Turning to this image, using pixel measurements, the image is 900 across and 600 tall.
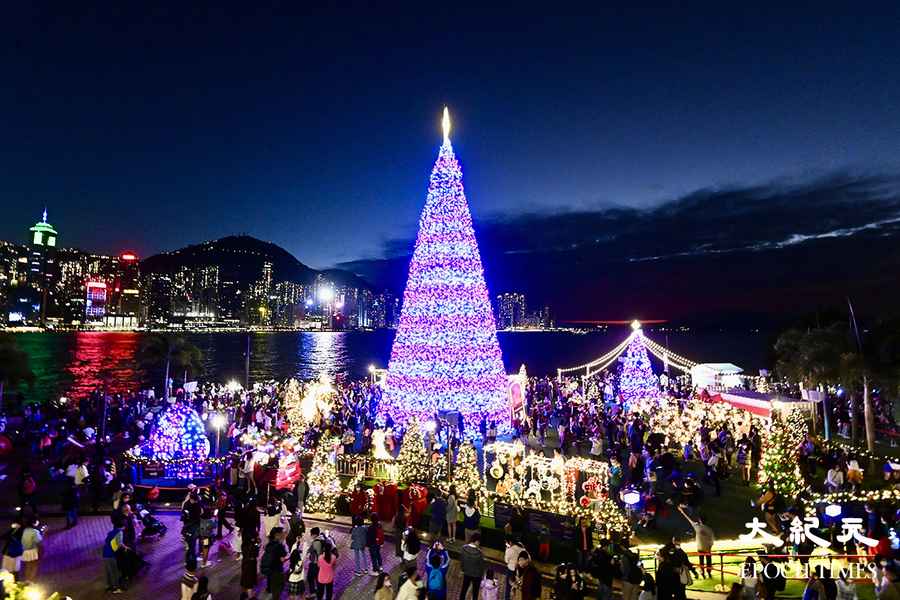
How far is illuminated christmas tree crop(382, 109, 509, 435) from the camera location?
19016mm

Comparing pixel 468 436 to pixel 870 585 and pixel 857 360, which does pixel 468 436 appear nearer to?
pixel 870 585

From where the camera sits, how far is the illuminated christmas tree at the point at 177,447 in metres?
14.0

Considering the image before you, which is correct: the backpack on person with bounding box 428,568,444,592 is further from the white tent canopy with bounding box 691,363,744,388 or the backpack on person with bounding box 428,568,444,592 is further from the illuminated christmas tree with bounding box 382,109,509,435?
the white tent canopy with bounding box 691,363,744,388

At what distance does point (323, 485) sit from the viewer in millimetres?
12875

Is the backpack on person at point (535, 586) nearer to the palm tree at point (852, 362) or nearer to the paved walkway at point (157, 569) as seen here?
the paved walkway at point (157, 569)

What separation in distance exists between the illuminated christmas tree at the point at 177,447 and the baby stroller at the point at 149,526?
2.58m

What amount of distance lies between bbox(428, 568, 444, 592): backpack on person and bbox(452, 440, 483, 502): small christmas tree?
14.1 feet

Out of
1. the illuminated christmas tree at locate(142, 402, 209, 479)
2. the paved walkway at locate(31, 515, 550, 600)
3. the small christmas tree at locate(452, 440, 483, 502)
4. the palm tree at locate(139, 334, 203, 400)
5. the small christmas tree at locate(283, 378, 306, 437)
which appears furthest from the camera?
the palm tree at locate(139, 334, 203, 400)

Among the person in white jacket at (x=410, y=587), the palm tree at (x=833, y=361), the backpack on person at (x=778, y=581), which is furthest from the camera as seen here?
the palm tree at (x=833, y=361)

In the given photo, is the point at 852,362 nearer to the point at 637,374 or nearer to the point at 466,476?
the point at 637,374

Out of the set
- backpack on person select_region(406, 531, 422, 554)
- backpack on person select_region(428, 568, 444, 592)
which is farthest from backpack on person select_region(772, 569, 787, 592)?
backpack on person select_region(406, 531, 422, 554)

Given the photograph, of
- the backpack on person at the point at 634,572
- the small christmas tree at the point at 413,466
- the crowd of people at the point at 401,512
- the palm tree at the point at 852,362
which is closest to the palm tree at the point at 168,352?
the crowd of people at the point at 401,512

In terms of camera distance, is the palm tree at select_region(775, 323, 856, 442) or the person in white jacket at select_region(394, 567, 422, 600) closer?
the person in white jacket at select_region(394, 567, 422, 600)

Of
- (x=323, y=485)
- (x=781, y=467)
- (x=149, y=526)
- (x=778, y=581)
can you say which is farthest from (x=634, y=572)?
(x=149, y=526)
